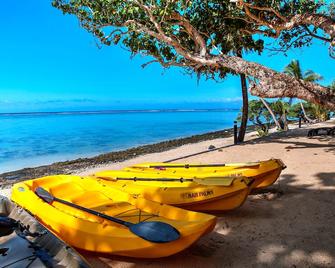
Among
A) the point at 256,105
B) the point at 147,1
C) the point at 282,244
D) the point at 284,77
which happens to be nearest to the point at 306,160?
the point at 284,77

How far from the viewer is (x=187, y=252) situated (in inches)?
144

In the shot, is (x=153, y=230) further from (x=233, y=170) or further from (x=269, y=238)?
(x=233, y=170)

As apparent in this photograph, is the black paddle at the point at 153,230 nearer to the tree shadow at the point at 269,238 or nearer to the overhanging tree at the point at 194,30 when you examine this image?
the tree shadow at the point at 269,238

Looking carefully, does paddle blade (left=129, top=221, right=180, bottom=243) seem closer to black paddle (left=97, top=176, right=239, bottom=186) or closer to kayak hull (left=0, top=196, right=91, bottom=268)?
kayak hull (left=0, top=196, right=91, bottom=268)

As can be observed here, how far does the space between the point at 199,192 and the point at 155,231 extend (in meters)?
1.43

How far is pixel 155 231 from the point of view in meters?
3.30

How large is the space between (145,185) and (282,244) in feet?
7.55

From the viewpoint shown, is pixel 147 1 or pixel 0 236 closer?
pixel 0 236

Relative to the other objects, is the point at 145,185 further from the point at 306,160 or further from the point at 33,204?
the point at 306,160

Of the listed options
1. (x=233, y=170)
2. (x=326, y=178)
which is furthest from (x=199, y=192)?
(x=326, y=178)

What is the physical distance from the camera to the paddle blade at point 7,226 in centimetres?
374

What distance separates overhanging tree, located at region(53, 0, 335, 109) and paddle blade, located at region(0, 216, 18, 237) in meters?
5.13

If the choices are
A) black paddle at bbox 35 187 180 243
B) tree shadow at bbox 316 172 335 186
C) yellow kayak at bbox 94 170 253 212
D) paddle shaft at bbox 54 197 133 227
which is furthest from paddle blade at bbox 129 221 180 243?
tree shadow at bbox 316 172 335 186

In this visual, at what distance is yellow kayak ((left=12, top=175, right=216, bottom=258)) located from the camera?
10.6ft
